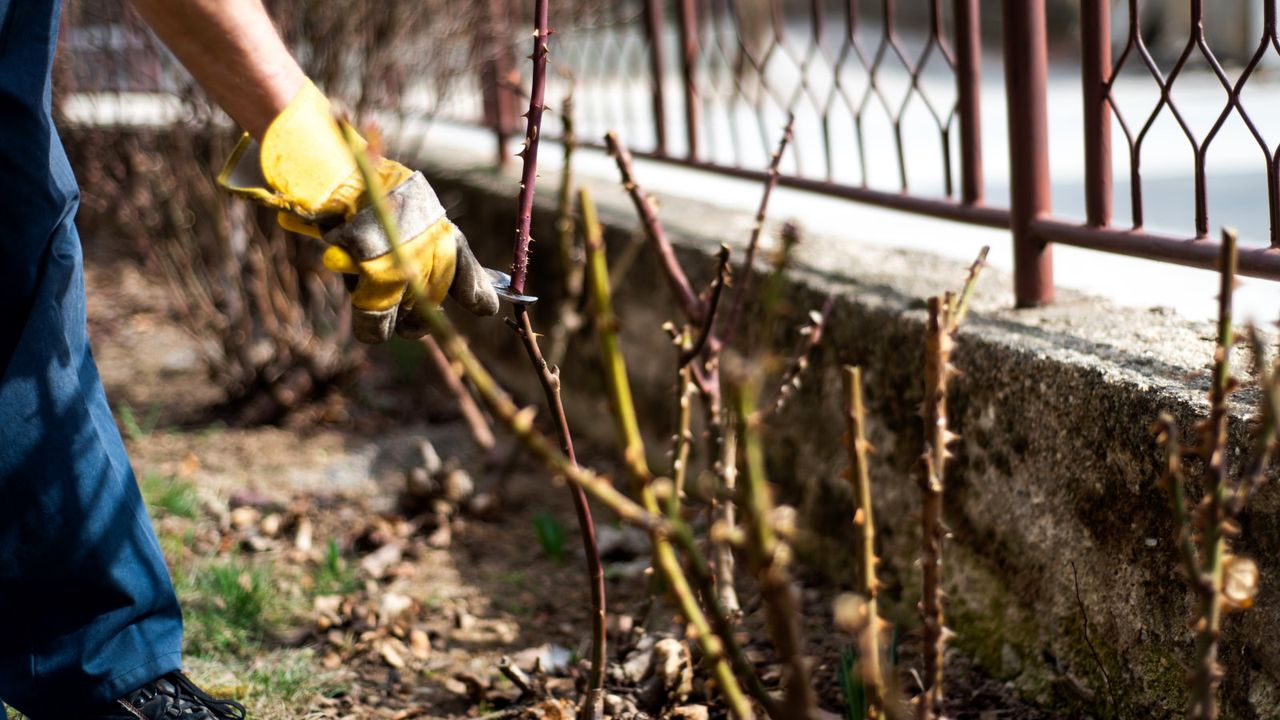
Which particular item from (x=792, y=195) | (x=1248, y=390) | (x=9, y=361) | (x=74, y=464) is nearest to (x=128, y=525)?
(x=74, y=464)

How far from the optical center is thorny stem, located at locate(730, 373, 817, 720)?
→ 0.94m

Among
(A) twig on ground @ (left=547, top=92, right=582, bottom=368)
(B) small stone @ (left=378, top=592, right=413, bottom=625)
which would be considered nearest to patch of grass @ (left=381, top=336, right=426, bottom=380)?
(A) twig on ground @ (left=547, top=92, right=582, bottom=368)

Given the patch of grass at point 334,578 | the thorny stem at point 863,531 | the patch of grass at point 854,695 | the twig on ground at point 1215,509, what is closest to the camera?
the twig on ground at point 1215,509

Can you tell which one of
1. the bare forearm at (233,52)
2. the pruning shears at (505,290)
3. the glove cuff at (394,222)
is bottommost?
the pruning shears at (505,290)

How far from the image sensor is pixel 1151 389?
167 centimetres

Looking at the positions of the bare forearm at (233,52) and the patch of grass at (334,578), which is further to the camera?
the patch of grass at (334,578)

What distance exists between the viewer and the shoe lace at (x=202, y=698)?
1.84m

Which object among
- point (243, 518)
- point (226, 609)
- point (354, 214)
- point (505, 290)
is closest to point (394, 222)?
point (354, 214)

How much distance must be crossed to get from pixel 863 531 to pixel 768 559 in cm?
31

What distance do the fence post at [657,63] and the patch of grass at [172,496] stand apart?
1477 mm

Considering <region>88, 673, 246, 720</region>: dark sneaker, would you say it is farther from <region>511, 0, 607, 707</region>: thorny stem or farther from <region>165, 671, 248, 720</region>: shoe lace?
<region>511, 0, 607, 707</region>: thorny stem

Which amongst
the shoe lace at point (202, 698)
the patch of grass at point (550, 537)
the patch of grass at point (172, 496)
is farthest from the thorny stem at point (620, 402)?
the patch of grass at point (172, 496)

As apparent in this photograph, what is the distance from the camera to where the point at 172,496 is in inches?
115

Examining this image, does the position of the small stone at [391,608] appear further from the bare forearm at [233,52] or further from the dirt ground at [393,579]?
the bare forearm at [233,52]
